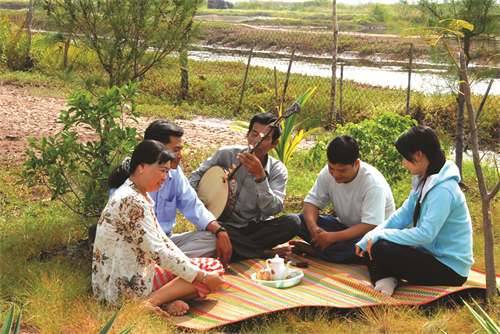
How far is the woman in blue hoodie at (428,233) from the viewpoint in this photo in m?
3.31

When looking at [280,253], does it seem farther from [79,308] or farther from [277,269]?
[79,308]

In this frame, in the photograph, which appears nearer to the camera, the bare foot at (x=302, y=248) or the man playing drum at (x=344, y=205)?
→ the man playing drum at (x=344, y=205)

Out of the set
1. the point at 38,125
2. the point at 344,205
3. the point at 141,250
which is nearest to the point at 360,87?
the point at 38,125

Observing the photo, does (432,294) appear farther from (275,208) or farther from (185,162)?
(185,162)

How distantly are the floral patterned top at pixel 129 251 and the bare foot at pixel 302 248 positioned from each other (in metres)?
1.43

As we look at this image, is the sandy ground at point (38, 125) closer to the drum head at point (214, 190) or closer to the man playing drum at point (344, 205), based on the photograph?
the drum head at point (214, 190)

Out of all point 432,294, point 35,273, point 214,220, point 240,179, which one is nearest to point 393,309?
point 432,294

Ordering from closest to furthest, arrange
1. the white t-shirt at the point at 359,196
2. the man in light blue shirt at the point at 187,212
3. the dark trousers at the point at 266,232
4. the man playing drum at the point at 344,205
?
the man in light blue shirt at the point at 187,212
the man playing drum at the point at 344,205
the white t-shirt at the point at 359,196
the dark trousers at the point at 266,232

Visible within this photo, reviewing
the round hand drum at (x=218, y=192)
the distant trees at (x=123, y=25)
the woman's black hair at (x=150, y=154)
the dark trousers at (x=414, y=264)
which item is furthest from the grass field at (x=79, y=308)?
the distant trees at (x=123, y=25)

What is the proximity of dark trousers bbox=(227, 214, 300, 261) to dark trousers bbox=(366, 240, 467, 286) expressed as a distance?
0.91 m

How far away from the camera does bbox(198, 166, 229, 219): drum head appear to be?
161 inches

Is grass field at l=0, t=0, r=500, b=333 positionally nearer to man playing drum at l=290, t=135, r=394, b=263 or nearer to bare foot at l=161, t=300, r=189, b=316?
bare foot at l=161, t=300, r=189, b=316

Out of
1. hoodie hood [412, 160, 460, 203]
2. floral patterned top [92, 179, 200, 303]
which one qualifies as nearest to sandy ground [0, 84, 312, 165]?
floral patterned top [92, 179, 200, 303]

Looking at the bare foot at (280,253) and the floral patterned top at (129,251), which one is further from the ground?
the floral patterned top at (129,251)
